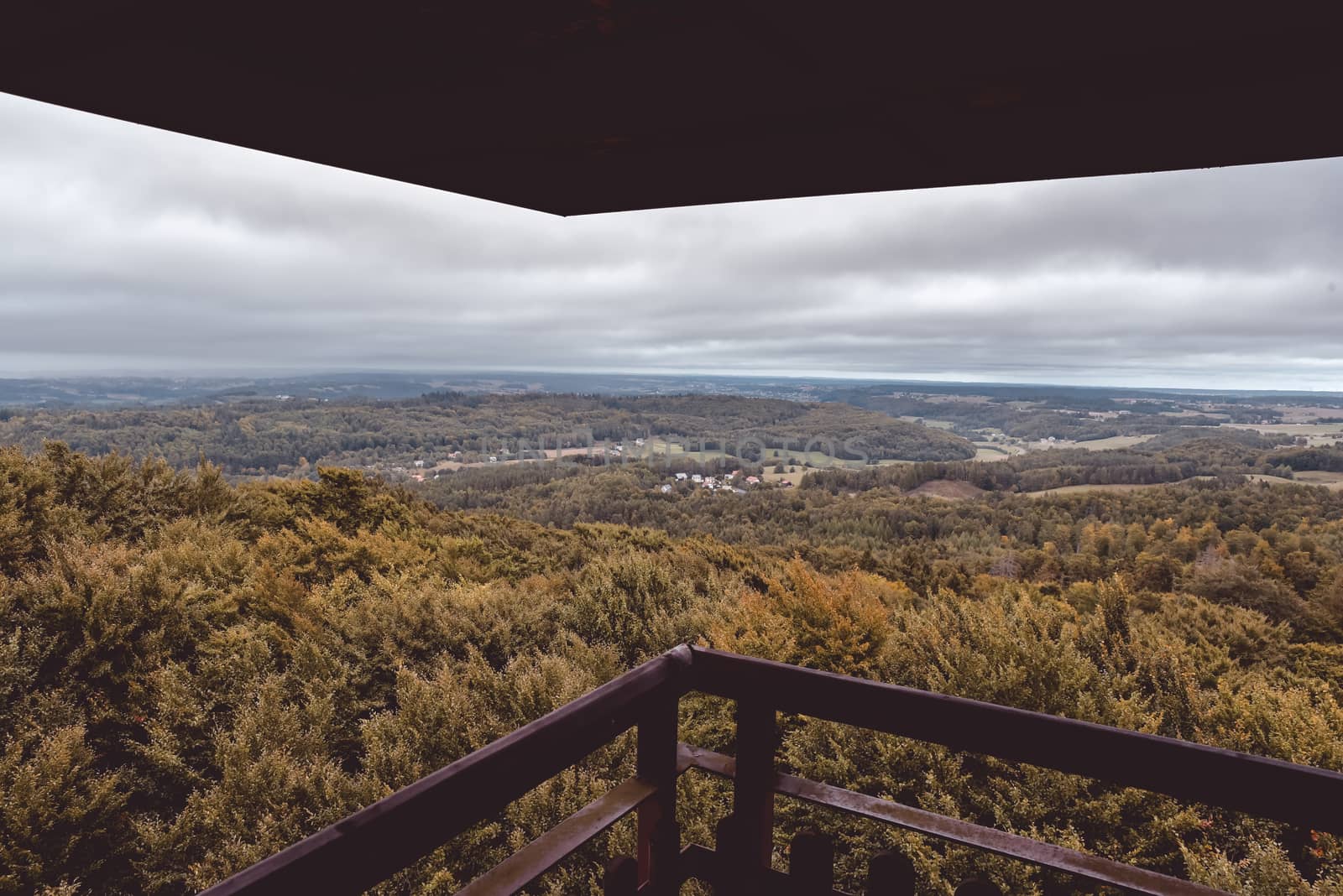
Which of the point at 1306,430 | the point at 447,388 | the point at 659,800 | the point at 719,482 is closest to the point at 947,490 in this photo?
the point at 719,482

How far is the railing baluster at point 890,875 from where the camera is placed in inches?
47.6

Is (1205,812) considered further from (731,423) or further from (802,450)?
(731,423)

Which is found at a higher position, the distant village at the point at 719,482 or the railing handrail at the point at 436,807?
the railing handrail at the point at 436,807

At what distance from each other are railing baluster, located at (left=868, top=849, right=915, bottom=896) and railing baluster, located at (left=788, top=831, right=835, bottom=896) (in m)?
0.11

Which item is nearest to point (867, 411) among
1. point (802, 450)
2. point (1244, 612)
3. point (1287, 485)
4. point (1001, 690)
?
point (802, 450)

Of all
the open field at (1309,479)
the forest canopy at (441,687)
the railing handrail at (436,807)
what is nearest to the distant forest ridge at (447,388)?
the open field at (1309,479)

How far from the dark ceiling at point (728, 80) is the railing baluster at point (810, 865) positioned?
1397 millimetres

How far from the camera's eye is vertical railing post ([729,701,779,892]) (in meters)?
1.41

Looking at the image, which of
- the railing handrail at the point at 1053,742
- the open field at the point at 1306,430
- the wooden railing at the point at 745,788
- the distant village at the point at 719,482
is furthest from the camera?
the open field at the point at 1306,430

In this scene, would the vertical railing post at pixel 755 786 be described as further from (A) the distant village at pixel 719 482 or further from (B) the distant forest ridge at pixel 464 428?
(A) the distant village at pixel 719 482

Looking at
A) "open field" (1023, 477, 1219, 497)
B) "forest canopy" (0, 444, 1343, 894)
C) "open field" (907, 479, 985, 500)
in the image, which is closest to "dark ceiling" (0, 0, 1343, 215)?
"forest canopy" (0, 444, 1343, 894)

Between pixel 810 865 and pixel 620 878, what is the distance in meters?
0.42

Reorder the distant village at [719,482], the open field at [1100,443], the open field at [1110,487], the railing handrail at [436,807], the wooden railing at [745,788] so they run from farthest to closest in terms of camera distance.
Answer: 1. the open field at [1100,443]
2. the distant village at [719,482]
3. the open field at [1110,487]
4. the wooden railing at [745,788]
5. the railing handrail at [436,807]

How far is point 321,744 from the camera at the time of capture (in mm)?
4559
